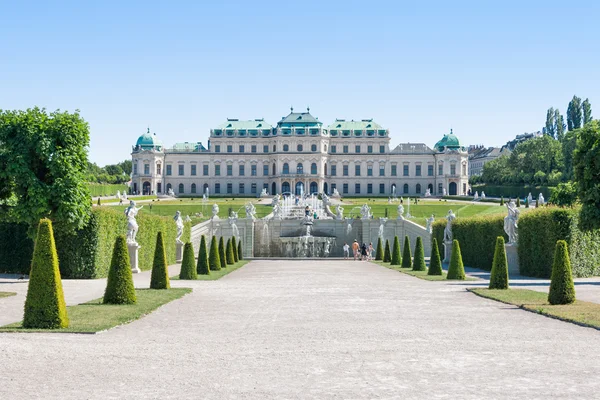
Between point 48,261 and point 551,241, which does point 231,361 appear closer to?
point 48,261

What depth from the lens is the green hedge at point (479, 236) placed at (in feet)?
82.3

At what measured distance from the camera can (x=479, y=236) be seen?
26516 millimetres

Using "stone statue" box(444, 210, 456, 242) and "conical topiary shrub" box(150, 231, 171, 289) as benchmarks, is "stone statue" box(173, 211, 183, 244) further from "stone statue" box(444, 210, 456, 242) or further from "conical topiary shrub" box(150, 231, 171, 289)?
"conical topiary shrub" box(150, 231, 171, 289)

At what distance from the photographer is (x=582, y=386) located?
6.34 m

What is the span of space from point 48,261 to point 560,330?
6081 mm

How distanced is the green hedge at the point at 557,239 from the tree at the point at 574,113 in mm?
71249

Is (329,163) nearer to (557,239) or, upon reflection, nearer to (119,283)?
(557,239)

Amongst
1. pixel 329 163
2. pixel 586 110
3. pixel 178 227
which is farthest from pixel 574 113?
pixel 178 227

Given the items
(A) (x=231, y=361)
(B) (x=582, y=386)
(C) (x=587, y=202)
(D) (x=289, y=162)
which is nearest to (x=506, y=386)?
(B) (x=582, y=386)

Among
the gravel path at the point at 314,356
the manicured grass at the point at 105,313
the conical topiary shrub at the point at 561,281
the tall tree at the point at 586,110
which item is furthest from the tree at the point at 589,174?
the tall tree at the point at 586,110

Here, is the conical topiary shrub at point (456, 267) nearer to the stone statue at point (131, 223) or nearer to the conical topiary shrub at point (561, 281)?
the conical topiary shrub at point (561, 281)

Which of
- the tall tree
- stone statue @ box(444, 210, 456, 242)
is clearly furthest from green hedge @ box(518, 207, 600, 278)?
the tall tree

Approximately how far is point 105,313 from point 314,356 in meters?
4.43

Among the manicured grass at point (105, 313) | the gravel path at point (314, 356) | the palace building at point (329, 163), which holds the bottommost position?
the gravel path at point (314, 356)
